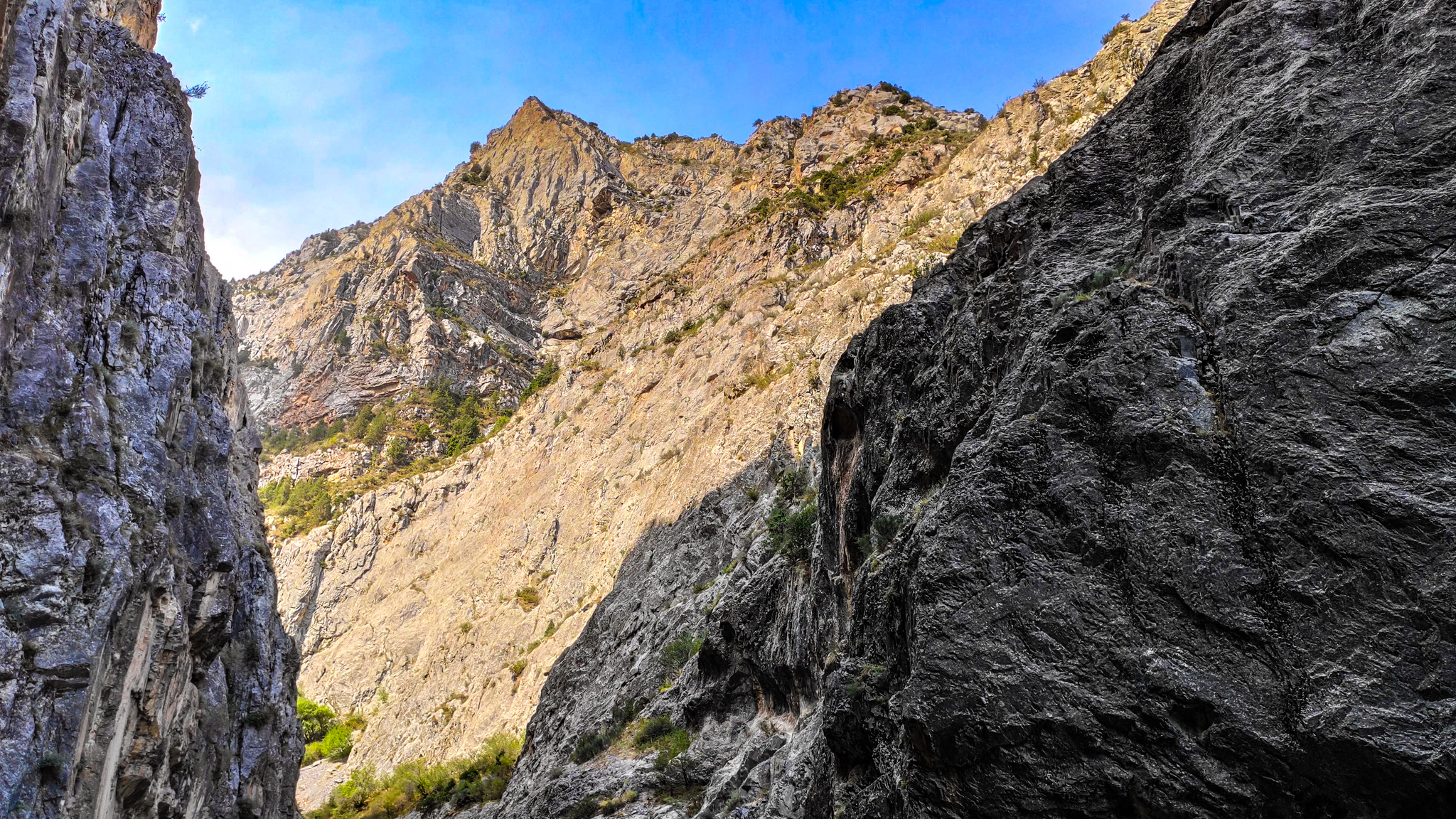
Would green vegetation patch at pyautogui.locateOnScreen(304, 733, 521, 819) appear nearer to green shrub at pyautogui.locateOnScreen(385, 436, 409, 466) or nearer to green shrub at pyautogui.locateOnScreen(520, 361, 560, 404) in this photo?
green shrub at pyautogui.locateOnScreen(385, 436, 409, 466)

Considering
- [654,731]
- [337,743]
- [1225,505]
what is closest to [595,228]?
[337,743]

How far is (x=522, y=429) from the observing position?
4228 centimetres

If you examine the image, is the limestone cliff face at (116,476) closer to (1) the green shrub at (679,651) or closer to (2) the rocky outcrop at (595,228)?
(1) the green shrub at (679,651)

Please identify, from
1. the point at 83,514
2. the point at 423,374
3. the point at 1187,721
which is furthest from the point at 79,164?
the point at 423,374

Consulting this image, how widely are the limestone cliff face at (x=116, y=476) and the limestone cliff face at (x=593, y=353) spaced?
1136 centimetres

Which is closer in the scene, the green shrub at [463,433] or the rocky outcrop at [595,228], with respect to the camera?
the rocky outcrop at [595,228]

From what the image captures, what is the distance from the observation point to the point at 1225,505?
5.96 metres

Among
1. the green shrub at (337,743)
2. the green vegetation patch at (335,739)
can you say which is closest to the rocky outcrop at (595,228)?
the green vegetation patch at (335,739)

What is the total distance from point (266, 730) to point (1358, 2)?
24.2 m

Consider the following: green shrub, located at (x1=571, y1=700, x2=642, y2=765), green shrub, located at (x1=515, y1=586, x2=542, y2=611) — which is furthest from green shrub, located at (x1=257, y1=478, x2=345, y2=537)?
green shrub, located at (x1=571, y1=700, x2=642, y2=765)

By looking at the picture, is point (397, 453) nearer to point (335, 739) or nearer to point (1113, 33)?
point (335, 739)

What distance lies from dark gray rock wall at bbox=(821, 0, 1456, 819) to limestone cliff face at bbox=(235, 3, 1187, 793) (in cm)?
1186

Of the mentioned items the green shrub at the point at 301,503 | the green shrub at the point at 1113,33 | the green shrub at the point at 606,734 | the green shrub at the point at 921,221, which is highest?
the green shrub at the point at 1113,33

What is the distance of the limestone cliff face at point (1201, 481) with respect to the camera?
200 inches
